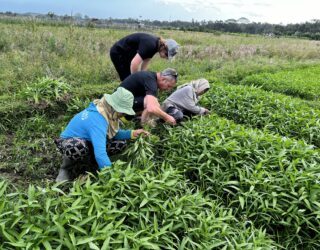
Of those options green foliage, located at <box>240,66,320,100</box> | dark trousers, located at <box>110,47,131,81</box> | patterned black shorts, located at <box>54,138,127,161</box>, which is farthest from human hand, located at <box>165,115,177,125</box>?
green foliage, located at <box>240,66,320,100</box>

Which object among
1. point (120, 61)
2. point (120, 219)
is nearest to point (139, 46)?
point (120, 61)

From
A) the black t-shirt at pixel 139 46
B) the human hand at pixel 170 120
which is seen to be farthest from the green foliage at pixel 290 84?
the human hand at pixel 170 120

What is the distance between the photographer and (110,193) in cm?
270

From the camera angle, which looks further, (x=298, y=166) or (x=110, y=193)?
(x=298, y=166)

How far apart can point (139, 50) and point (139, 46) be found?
0.08 m

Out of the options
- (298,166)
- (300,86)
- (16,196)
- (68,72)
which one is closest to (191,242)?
(16,196)

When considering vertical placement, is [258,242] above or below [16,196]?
below

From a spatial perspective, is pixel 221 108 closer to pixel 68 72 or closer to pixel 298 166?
pixel 298 166

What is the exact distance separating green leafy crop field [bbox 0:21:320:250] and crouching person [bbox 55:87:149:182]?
229 millimetres

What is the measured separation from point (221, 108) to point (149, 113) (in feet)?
6.69

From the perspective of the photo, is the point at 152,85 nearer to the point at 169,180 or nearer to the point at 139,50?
the point at 139,50

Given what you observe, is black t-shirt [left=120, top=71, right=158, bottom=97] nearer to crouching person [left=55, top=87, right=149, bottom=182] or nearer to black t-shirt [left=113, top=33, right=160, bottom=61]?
black t-shirt [left=113, top=33, right=160, bottom=61]

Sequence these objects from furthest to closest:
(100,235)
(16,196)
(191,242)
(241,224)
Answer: (241,224), (16,196), (191,242), (100,235)

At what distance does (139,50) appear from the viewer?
15.4 ft
